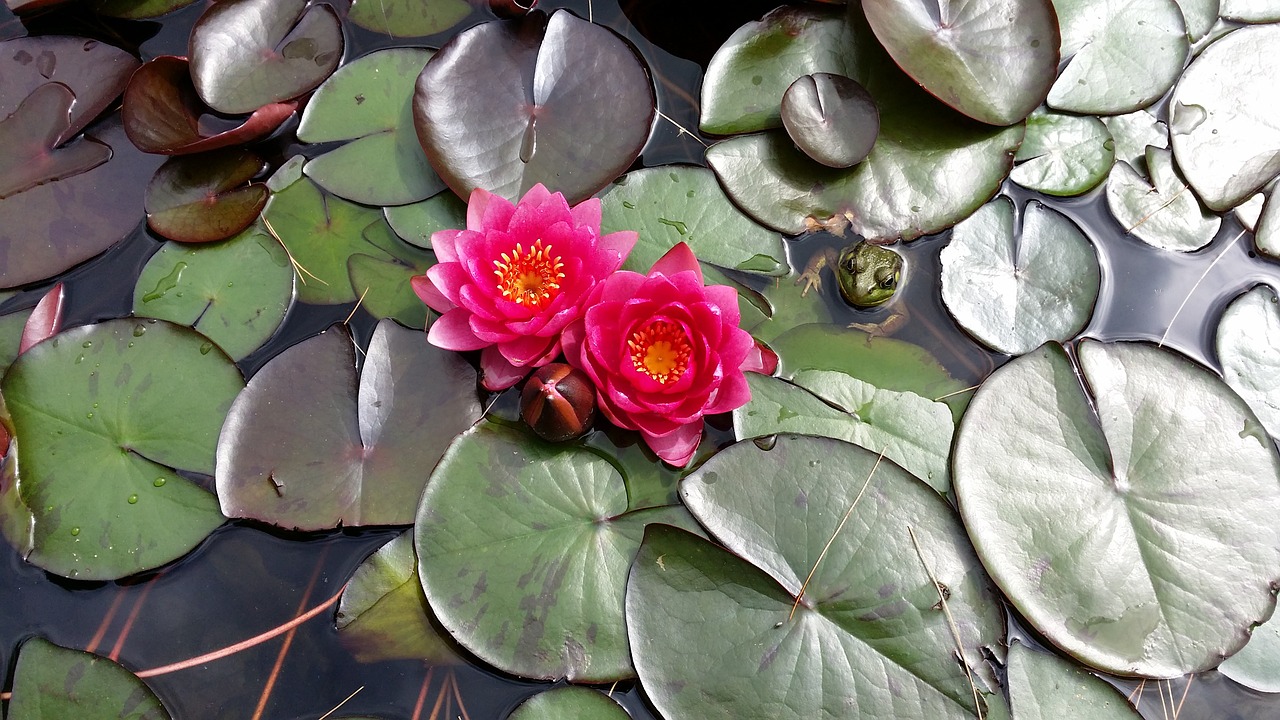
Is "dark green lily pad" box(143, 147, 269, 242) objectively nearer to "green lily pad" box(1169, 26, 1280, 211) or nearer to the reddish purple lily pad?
the reddish purple lily pad

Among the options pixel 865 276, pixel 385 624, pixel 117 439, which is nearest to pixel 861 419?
pixel 865 276

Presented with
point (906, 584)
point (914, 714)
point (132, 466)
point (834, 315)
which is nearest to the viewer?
point (914, 714)

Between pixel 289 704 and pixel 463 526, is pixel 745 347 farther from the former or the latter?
pixel 289 704

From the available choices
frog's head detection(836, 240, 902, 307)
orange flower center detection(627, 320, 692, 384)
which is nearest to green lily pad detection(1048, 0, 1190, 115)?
frog's head detection(836, 240, 902, 307)

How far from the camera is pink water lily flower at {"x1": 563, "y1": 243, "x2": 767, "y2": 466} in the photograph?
1.85 metres

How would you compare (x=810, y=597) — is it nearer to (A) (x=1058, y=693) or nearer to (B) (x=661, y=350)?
(A) (x=1058, y=693)

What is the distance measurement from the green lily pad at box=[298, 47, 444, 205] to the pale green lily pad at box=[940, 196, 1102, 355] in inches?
64.7

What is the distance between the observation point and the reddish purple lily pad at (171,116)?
2234 mm

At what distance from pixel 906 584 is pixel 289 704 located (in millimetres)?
1565

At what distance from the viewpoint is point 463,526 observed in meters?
1.88

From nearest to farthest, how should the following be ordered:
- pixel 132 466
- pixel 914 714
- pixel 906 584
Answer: pixel 914 714
pixel 906 584
pixel 132 466

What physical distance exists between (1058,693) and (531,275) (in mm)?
1677

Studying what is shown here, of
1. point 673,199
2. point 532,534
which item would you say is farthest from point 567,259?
point 532,534

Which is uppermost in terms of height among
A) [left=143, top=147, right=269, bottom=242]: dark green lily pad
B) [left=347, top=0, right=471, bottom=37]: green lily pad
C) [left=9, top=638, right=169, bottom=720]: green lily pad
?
[left=347, top=0, right=471, bottom=37]: green lily pad
